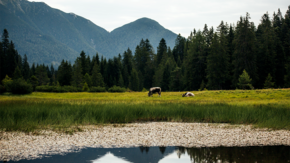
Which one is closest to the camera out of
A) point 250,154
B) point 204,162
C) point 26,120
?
point 204,162

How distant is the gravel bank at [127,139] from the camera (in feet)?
33.2

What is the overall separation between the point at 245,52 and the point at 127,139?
191ft

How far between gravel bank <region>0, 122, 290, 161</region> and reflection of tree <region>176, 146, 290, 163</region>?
2.27 ft

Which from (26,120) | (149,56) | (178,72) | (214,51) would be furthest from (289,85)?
(149,56)

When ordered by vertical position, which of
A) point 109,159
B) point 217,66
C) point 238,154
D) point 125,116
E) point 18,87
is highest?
point 217,66

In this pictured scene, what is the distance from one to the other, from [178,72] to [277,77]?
107 ft

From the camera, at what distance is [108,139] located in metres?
12.0

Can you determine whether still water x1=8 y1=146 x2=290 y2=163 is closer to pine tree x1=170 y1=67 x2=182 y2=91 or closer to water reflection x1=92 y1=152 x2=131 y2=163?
water reflection x1=92 y1=152 x2=131 y2=163

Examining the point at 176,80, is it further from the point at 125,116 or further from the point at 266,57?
the point at 125,116

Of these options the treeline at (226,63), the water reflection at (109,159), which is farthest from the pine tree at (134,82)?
the water reflection at (109,159)

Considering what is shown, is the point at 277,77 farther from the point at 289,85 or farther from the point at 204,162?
the point at 204,162

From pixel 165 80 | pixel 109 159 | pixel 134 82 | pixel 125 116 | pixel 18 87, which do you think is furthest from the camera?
pixel 134 82

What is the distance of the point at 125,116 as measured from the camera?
1720 cm

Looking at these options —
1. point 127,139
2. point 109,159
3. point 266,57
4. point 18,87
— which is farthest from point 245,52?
point 109,159
